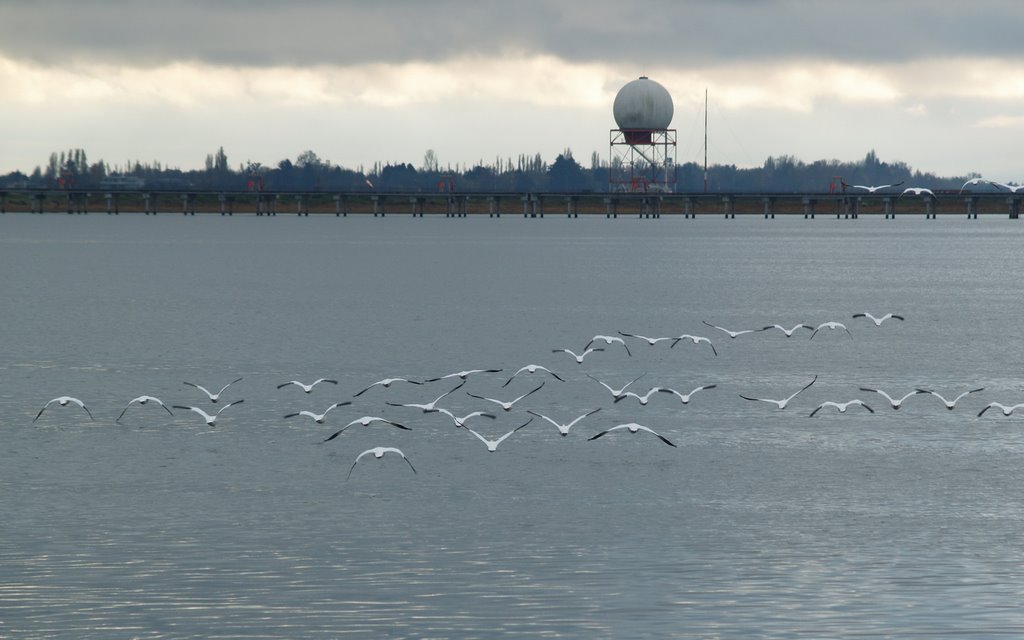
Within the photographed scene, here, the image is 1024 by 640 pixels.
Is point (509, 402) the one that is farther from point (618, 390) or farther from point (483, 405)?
point (618, 390)

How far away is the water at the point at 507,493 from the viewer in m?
17.4

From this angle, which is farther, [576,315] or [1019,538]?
[576,315]

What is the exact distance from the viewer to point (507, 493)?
79.5 feet

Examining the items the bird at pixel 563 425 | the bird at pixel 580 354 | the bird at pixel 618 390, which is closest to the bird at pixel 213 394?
the bird at pixel 563 425

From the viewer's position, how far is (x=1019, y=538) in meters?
20.7

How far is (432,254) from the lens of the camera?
13550 cm

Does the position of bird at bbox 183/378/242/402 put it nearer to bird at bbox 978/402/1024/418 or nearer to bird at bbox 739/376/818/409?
bird at bbox 739/376/818/409

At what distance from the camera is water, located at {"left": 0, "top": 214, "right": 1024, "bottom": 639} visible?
→ 17.4 meters

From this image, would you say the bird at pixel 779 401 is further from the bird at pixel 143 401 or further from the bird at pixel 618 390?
the bird at pixel 143 401

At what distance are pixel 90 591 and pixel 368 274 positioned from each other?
84.8m

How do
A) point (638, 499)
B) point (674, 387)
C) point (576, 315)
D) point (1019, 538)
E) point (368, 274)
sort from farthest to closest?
point (368, 274) < point (576, 315) < point (674, 387) < point (638, 499) < point (1019, 538)

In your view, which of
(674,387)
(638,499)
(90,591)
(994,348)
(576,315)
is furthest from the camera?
(576,315)

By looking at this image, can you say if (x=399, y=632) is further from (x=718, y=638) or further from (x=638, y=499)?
(x=638, y=499)

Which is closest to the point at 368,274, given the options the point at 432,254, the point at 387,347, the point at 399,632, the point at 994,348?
the point at 432,254
